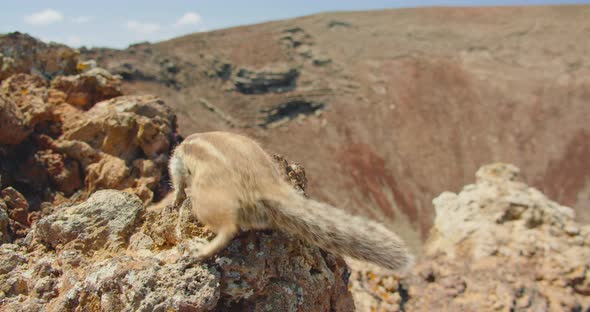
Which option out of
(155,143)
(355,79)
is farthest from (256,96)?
(155,143)

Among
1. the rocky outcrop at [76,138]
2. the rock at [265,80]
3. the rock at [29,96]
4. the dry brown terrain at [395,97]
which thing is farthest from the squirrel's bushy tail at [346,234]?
the rock at [265,80]

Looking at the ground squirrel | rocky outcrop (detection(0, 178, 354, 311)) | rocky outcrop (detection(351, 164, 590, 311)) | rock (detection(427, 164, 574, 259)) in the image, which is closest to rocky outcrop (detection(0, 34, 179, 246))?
rocky outcrop (detection(0, 178, 354, 311))

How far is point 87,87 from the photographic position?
883cm

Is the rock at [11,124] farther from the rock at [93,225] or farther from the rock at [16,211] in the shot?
the rock at [93,225]

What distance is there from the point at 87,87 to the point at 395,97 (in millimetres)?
34597

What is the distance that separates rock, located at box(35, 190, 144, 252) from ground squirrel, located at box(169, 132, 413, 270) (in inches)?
37.8

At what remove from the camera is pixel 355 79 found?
137ft

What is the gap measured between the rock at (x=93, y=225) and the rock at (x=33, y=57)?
224 inches

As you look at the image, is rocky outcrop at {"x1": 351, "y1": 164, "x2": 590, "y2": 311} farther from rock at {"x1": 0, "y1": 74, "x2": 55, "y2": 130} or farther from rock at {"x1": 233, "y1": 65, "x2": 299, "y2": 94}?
rock at {"x1": 233, "y1": 65, "x2": 299, "y2": 94}

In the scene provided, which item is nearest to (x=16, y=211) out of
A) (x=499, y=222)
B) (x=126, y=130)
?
(x=126, y=130)

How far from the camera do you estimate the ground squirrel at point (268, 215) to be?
156 inches

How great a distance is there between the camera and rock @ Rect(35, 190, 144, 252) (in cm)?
457

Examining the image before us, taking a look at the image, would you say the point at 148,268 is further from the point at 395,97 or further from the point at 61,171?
the point at 395,97

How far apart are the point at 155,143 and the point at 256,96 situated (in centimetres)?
3104
